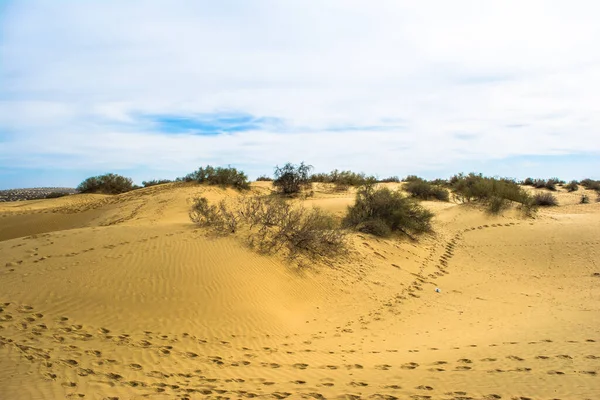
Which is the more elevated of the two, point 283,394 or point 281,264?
point 281,264

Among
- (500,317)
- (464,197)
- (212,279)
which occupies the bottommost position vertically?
(500,317)

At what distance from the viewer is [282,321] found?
8461mm

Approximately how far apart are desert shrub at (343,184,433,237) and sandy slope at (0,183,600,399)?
3.60 ft

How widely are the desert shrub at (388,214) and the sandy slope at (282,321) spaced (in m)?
1.10

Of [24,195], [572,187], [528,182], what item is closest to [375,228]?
[572,187]

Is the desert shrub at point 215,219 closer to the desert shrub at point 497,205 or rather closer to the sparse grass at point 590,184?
the desert shrub at point 497,205

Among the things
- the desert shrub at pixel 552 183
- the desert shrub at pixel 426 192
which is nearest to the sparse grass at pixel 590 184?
the desert shrub at pixel 552 183

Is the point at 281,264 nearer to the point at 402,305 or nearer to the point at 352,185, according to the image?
the point at 402,305

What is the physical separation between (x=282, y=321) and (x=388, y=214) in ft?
27.9

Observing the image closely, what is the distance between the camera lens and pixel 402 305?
10.3 meters

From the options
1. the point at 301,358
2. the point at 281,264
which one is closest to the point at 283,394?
the point at 301,358

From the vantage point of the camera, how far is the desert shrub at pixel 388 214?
1573cm

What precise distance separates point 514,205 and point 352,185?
1032 cm

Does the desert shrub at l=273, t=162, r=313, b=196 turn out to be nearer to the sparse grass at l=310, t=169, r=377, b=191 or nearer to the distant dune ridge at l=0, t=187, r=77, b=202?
the sparse grass at l=310, t=169, r=377, b=191
